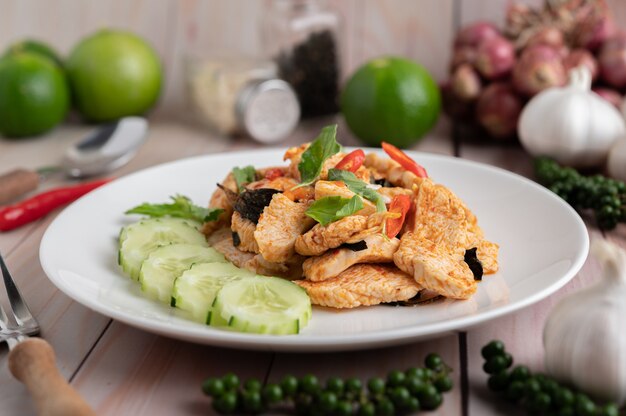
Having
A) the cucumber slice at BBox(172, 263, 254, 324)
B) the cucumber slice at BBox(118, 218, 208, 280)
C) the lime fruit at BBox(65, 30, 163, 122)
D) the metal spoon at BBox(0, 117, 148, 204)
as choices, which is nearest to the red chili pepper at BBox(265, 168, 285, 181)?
the cucumber slice at BBox(118, 218, 208, 280)

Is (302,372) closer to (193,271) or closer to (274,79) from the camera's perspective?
(193,271)

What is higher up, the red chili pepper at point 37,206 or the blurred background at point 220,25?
the blurred background at point 220,25

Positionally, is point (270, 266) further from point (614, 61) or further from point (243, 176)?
point (614, 61)

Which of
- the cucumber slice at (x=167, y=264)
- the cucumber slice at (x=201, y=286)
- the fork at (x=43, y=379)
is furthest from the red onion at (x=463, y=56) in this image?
the fork at (x=43, y=379)

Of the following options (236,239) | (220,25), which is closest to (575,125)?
(236,239)

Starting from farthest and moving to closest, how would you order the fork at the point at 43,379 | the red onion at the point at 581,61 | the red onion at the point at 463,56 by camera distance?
Answer: the red onion at the point at 463,56
the red onion at the point at 581,61
the fork at the point at 43,379

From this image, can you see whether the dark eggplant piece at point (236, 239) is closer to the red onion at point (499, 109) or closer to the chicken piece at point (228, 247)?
the chicken piece at point (228, 247)

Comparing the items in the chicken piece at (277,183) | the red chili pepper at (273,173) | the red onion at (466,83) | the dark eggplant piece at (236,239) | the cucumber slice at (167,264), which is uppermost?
the chicken piece at (277,183)
